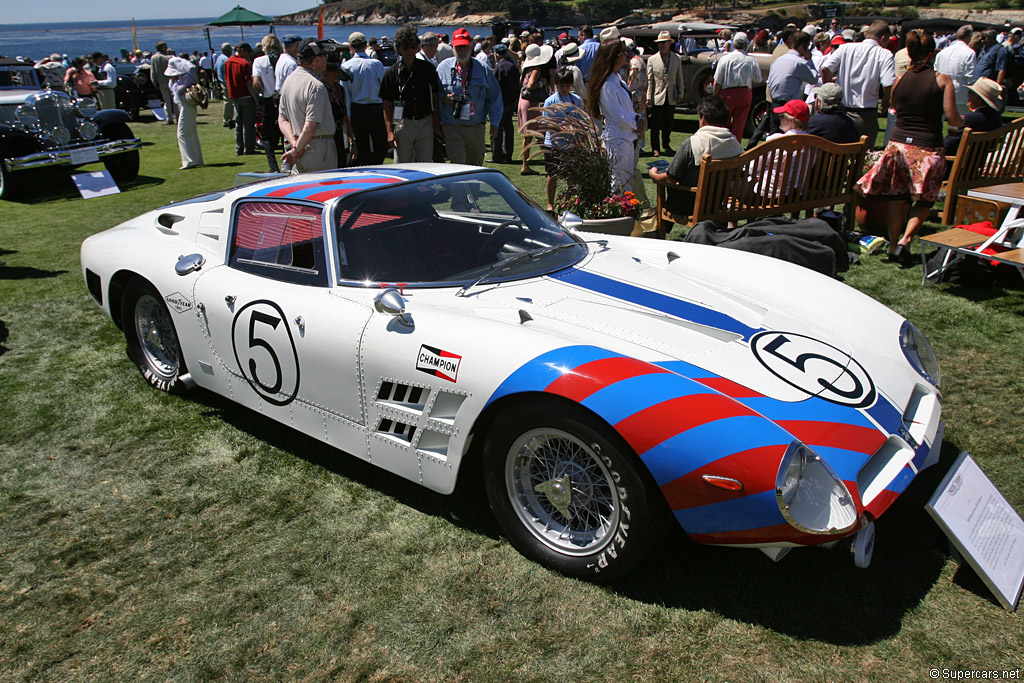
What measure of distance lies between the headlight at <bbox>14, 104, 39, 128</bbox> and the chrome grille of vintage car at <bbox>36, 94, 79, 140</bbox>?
0.20 ft

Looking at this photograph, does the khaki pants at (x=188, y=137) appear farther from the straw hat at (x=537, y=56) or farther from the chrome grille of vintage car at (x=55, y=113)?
the straw hat at (x=537, y=56)

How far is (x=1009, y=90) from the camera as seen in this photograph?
15109 millimetres

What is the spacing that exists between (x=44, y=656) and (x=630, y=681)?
6.30ft

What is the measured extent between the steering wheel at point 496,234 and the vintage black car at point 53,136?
8.80 meters

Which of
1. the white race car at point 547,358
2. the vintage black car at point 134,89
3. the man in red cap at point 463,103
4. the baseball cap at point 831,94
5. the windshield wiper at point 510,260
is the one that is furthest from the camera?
the vintage black car at point 134,89

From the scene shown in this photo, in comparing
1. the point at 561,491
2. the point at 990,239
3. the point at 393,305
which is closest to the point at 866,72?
the point at 990,239

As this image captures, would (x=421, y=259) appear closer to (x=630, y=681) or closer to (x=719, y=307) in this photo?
(x=719, y=307)

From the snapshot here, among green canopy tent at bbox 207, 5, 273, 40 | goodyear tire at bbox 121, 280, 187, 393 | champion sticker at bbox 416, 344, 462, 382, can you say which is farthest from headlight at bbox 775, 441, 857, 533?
green canopy tent at bbox 207, 5, 273, 40

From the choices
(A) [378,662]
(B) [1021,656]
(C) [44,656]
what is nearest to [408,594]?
(A) [378,662]

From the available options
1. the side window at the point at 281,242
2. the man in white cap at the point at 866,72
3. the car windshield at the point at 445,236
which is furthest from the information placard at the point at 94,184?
the man in white cap at the point at 866,72

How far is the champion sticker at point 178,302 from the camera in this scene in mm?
3734

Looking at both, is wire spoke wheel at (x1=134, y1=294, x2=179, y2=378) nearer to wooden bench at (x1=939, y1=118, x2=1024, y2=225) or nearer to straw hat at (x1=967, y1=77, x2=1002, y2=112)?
wooden bench at (x1=939, y1=118, x2=1024, y2=225)

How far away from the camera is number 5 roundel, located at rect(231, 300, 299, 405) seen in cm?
327

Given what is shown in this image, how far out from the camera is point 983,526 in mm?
2574
